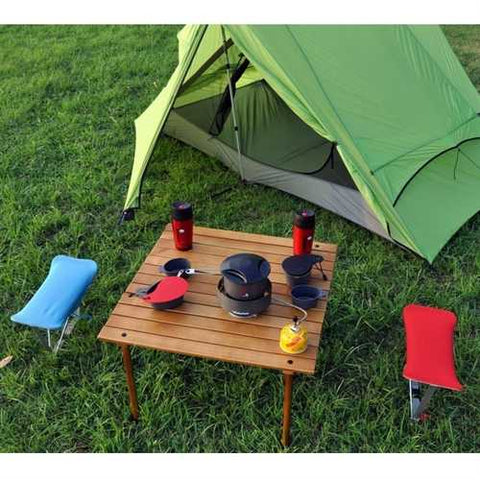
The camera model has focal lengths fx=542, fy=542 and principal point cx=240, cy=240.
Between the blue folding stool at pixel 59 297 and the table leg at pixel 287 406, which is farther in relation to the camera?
the blue folding stool at pixel 59 297

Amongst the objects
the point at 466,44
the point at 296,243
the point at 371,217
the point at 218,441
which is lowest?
the point at 218,441

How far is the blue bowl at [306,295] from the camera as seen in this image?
234cm

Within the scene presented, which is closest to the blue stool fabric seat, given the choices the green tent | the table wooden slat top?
the table wooden slat top

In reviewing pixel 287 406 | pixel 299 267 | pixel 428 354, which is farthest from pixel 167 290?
pixel 428 354

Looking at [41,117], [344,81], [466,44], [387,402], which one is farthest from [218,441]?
[466,44]

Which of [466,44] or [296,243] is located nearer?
[296,243]

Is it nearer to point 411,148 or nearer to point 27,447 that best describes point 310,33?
point 411,148

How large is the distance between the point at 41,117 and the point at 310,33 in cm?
296

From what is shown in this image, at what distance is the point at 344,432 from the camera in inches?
98.1

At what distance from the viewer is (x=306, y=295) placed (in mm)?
2385

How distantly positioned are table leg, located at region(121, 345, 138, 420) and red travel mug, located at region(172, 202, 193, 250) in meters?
0.62

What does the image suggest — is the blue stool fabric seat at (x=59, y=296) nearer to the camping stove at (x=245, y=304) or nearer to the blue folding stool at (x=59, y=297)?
the blue folding stool at (x=59, y=297)

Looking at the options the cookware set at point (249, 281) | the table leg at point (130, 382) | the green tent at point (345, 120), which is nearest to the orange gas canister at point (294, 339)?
the cookware set at point (249, 281)

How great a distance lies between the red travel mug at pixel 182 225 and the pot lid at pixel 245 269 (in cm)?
41
